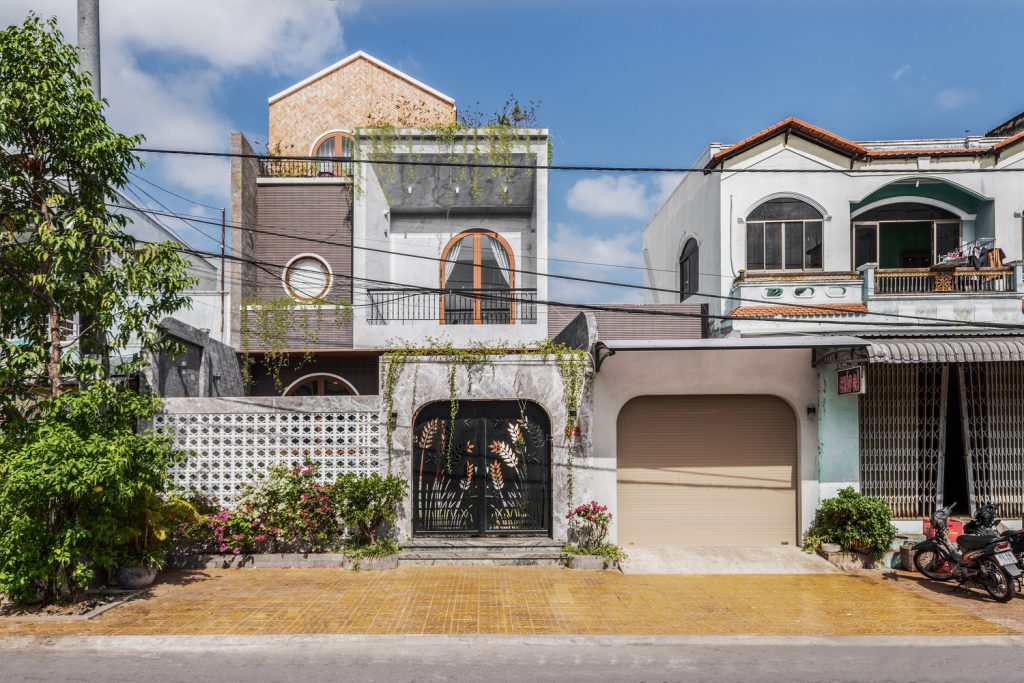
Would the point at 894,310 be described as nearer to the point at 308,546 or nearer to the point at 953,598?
the point at 953,598

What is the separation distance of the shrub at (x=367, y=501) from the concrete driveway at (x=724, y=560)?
3691 millimetres

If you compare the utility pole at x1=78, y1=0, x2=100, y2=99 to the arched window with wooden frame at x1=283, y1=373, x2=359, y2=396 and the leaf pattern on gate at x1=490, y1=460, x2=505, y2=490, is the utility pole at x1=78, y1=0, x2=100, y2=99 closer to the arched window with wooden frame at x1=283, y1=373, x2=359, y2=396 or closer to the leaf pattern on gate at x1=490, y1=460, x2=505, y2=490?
the arched window with wooden frame at x1=283, y1=373, x2=359, y2=396

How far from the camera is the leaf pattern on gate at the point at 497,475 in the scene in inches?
406

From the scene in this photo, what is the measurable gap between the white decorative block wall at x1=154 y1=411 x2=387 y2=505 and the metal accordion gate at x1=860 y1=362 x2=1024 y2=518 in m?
8.32

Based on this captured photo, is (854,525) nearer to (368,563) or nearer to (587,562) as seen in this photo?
(587,562)

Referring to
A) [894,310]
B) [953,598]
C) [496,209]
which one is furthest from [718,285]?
[953,598]

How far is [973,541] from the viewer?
8.71 m

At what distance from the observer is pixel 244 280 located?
1406cm

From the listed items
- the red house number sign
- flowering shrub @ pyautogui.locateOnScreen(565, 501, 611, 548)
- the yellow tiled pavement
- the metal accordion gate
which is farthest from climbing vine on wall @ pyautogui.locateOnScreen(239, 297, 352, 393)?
the metal accordion gate

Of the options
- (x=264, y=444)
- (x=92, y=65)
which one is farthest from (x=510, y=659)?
(x=92, y=65)

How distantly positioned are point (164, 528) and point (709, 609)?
23.7ft

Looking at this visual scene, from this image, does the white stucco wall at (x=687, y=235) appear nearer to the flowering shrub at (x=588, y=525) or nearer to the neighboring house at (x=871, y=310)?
the neighboring house at (x=871, y=310)

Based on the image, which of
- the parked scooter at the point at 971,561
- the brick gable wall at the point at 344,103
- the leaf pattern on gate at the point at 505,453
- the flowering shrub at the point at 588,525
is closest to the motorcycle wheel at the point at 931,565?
the parked scooter at the point at 971,561

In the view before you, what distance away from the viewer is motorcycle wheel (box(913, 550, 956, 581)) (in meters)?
8.93
